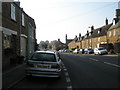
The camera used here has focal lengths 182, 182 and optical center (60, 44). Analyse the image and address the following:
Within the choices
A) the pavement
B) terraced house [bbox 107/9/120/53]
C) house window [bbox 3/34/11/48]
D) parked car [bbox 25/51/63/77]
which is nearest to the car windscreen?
parked car [bbox 25/51/63/77]

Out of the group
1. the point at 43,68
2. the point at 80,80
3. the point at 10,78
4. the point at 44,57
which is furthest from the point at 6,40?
the point at 80,80

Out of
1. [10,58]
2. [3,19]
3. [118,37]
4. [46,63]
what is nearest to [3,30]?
[3,19]

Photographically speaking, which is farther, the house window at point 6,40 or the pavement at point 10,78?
the house window at point 6,40

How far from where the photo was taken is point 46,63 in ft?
28.7

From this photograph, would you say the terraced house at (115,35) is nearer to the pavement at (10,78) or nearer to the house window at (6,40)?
the house window at (6,40)

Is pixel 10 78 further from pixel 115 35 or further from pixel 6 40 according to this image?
pixel 115 35

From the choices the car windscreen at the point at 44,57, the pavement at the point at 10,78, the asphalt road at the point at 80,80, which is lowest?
the asphalt road at the point at 80,80

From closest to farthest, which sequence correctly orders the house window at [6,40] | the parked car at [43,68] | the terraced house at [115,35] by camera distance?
the parked car at [43,68]
the house window at [6,40]
the terraced house at [115,35]

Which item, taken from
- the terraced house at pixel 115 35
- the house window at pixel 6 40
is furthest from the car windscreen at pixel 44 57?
the terraced house at pixel 115 35

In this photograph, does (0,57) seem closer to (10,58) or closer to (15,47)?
(10,58)

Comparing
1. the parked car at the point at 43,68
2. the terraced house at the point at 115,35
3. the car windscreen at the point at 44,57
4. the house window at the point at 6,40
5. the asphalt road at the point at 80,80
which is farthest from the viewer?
the terraced house at the point at 115,35

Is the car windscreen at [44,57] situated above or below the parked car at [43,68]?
above

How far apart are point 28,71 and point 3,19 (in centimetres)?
624

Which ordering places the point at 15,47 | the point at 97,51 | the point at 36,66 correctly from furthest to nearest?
1. the point at 97,51
2. the point at 15,47
3. the point at 36,66
